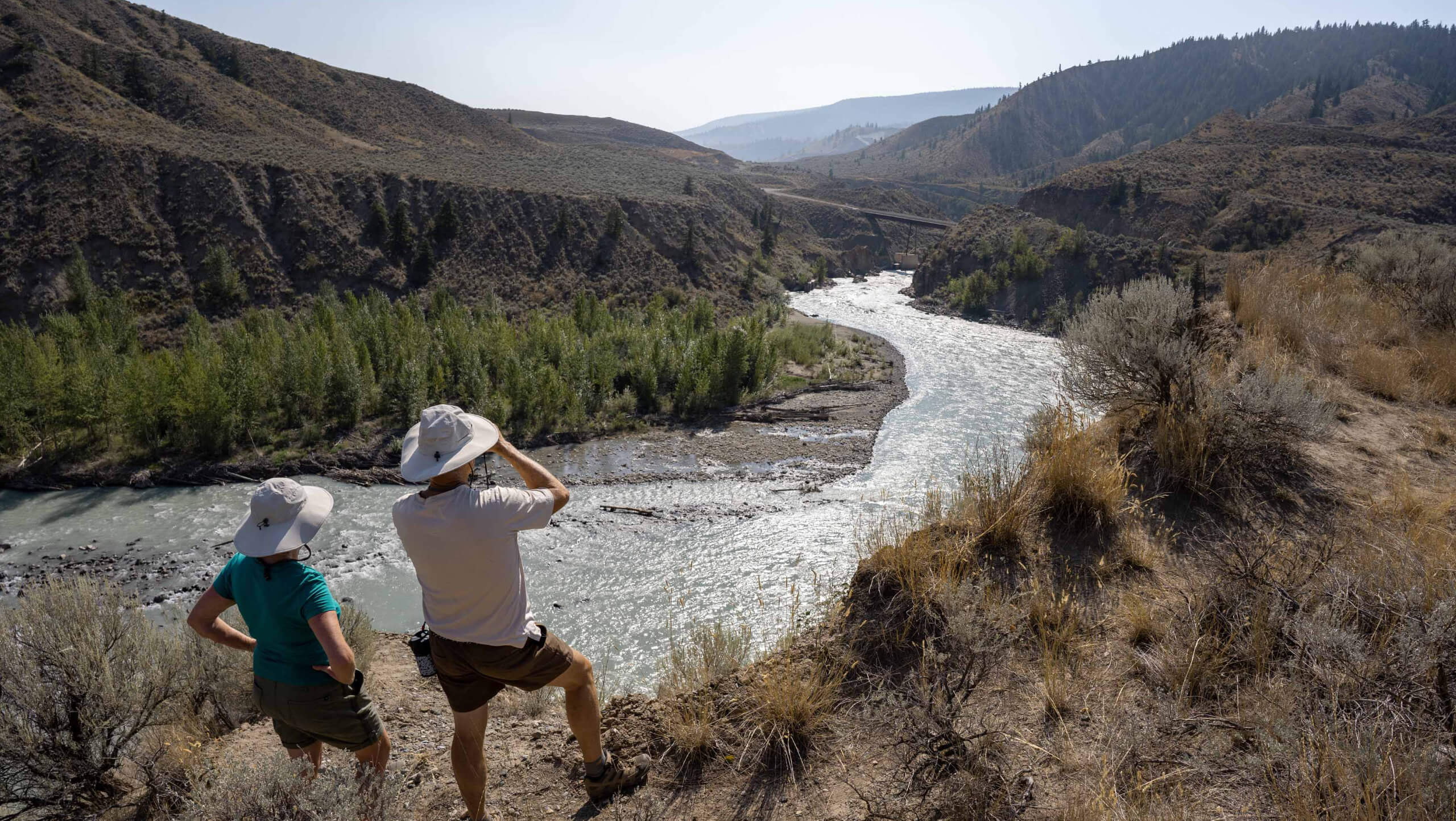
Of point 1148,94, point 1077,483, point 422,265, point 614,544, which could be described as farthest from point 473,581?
point 1148,94

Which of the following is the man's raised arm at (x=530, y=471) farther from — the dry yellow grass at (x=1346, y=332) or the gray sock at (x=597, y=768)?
the dry yellow grass at (x=1346, y=332)

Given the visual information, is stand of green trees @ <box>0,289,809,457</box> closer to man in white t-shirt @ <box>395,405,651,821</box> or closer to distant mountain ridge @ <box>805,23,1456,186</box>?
man in white t-shirt @ <box>395,405,651,821</box>

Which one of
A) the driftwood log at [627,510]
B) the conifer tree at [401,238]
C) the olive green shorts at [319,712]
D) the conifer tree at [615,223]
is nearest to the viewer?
the olive green shorts at [319,712]

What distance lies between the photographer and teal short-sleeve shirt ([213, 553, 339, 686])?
3086 mm

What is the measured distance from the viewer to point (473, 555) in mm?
2859

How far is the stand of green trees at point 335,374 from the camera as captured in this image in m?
15.7

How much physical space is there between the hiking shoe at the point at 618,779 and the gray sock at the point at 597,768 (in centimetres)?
1

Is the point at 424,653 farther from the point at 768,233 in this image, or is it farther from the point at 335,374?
the point at 768,233

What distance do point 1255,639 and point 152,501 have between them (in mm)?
18685

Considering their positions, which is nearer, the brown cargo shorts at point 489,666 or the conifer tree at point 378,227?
the brown cargo shorts at point 489,666

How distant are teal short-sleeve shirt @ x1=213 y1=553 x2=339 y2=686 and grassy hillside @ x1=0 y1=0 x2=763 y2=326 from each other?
28313mm

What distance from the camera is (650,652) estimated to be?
9.06 metres

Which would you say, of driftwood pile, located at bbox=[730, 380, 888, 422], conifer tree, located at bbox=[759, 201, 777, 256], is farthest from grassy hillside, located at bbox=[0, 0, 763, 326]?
driftwood pile, located at bbox=[730, 380, 888, 422]

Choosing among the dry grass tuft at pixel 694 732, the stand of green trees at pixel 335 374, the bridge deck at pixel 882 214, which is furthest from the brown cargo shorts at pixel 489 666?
the bridge deck at pixel 882 214
